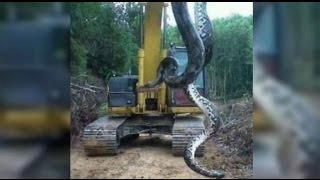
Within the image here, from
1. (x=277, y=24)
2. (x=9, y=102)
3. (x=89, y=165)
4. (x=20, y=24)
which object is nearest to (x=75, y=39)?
(x=20, y=24)

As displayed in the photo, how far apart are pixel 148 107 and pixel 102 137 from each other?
254mm

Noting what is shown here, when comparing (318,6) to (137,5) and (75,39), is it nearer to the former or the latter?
(137,5)

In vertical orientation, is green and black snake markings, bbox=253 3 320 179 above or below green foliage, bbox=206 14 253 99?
below

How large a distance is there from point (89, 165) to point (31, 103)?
0.39m

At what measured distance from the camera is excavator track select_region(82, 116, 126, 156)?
7.76 ft

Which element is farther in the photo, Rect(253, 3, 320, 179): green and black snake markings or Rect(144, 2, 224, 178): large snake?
Rect(144, 2, 224, 178): large snake

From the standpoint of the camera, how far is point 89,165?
2.37 meters

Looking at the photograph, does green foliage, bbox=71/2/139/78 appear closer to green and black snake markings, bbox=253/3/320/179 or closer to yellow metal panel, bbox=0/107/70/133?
yellow metal panel, bbox=0/107/70/133

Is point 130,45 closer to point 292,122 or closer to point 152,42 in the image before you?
point 152,42

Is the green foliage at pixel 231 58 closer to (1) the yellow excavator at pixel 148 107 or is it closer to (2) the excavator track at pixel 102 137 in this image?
(1) the yellow excavator at pixel 148 107

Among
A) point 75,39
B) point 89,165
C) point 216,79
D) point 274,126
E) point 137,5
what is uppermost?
point 137,5

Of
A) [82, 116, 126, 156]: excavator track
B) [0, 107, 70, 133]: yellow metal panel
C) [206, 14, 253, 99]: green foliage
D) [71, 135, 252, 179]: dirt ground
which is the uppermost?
[206, 14, 253, 99]: green foliage

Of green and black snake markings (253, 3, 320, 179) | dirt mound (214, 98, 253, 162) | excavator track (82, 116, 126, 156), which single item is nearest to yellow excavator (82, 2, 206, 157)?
excavator track (82, 116, 126, 156)

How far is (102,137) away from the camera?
2.39m
